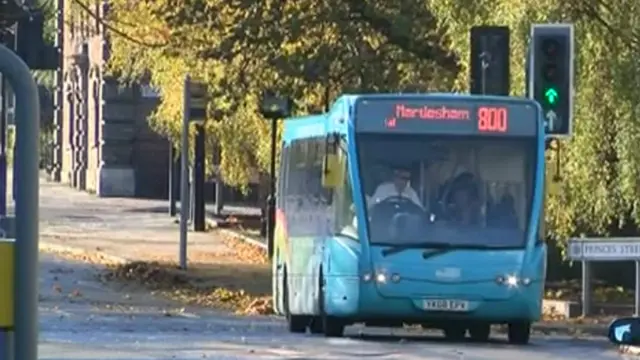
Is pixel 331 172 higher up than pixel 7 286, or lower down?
higher up

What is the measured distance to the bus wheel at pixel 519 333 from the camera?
1983cm

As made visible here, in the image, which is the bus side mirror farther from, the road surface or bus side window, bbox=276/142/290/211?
bus side window, bbox=276/142/290/211

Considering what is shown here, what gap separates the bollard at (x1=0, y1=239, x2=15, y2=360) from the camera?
18.9ft

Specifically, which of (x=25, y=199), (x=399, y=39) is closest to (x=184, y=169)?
(x=399, y=39)

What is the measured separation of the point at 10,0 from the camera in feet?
42.2

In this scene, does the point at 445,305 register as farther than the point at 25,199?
Yes

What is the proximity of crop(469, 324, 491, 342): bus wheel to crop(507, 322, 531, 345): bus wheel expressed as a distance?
0.31 meters

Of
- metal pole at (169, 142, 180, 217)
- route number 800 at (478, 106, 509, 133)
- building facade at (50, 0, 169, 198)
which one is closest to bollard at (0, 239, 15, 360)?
route number 800 at (478, 106, 509, 133)

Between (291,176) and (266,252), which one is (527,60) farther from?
(266,252)

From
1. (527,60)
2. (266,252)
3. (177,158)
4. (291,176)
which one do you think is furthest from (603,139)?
(177,158)

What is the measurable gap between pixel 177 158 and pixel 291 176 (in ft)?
85.3

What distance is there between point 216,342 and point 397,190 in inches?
108

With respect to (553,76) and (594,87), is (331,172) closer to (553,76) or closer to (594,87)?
(553,76)

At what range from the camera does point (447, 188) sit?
768 inches
